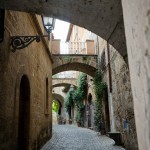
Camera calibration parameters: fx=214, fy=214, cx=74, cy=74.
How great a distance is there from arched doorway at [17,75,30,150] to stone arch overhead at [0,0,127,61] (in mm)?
2478

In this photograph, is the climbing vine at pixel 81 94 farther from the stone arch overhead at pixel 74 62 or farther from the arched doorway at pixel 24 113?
the arched doorway at pixel 24 113

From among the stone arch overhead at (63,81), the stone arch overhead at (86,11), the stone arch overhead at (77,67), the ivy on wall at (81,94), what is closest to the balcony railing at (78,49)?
the stone arch overhead at (77,67)

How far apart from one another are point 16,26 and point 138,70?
3761mm

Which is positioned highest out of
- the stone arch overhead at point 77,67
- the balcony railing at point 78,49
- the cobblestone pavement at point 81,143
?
the balcony railing at point 78,49

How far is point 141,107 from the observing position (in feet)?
4.31

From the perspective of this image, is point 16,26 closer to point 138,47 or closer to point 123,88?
point 138,47

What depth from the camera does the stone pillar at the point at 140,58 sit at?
1195 mm

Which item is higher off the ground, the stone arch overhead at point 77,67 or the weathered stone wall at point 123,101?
the stone arch overhead at point 77,67

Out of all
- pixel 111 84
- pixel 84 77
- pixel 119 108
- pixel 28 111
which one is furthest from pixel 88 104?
pixel 28 111

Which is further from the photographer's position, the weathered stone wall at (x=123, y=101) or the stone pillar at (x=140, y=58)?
the weathered stone wall at (x=123, y=101)

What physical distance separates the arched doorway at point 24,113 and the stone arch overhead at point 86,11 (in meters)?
2.48

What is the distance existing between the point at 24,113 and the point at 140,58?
4808 millimetres

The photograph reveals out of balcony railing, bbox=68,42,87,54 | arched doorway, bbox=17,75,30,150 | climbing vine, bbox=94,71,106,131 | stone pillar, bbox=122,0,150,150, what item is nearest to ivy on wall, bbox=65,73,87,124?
balcony railing, bbox=68,42,87,54

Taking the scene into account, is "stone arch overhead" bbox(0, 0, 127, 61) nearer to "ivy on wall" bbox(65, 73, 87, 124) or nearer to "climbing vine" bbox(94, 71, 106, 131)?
"climbing vine" bbox(94, 71, 106, 131)
